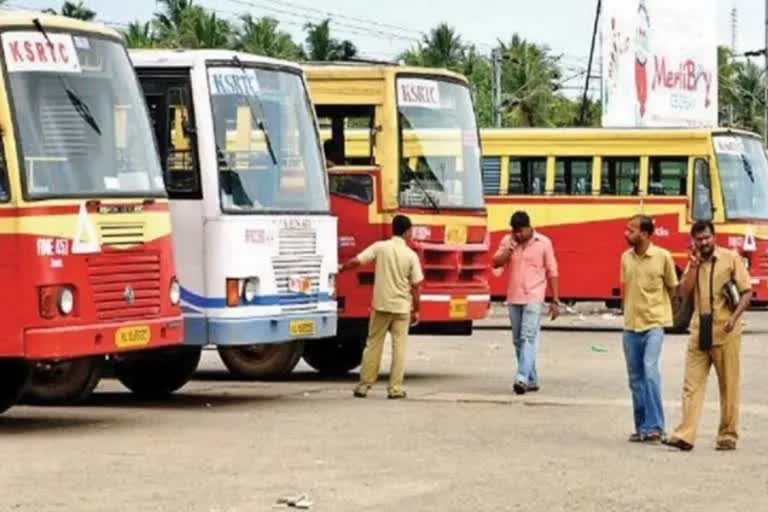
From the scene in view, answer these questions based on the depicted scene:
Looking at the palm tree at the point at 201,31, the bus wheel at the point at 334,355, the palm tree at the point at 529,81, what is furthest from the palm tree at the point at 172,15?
the bus wheel at the point at 334,355

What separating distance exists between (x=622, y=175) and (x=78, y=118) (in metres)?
19.9

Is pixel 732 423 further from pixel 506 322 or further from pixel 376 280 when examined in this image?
pixel 506 322

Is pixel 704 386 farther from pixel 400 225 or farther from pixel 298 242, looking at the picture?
pixel 400 225

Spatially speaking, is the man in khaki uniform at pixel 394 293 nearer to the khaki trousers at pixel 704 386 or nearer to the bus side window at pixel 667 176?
the khaki trousers at pixel 704 386

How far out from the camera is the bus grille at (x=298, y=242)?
21.0 metres

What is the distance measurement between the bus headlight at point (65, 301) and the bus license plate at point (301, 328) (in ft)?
12.7

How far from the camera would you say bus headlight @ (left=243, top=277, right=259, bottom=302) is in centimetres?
2053

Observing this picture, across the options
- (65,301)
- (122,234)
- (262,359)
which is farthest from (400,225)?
(65,301)

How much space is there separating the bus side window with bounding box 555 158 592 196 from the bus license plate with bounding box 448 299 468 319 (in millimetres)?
12458

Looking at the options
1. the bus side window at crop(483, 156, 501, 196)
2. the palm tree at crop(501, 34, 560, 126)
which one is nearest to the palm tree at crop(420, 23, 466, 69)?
the palm tree at crop(501, 34, 560, 126)

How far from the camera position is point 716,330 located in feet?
56.3

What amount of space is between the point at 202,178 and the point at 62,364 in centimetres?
207

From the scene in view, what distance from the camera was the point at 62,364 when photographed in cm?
2034

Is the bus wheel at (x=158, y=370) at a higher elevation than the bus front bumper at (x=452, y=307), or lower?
lower
